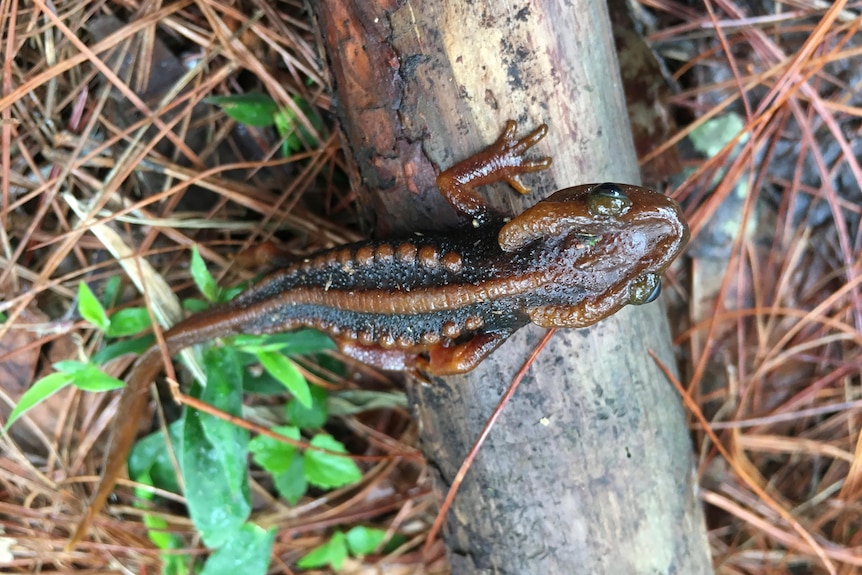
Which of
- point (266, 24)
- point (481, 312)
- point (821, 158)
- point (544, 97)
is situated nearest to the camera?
point (544, 97)

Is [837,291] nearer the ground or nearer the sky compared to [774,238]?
nearer the ground

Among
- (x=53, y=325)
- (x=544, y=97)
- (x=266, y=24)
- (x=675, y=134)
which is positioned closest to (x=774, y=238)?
(x=675, y=134)

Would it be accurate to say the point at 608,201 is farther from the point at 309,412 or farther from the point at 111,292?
the point at 111,292

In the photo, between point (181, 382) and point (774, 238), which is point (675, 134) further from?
point (181, 382)

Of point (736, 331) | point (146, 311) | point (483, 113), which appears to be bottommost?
point (736, 331)

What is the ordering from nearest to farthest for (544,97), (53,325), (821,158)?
(544,97)
(53,325)
(821,158)

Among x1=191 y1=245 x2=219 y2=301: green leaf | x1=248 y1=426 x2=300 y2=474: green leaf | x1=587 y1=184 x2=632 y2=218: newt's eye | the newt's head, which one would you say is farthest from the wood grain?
x1=191 y1=245 x2=219 y2=301: green leaf

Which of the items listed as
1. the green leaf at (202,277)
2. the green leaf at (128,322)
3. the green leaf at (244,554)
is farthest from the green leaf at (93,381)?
the green leaf at (244,554)
